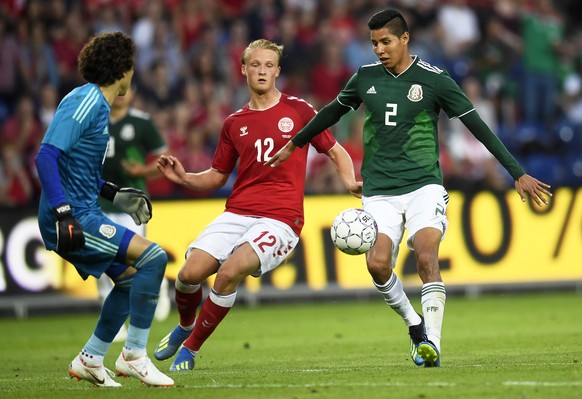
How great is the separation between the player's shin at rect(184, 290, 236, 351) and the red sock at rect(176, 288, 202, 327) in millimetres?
325

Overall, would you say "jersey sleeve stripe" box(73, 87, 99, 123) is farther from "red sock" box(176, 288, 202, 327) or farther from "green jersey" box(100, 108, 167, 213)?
"green jersey" box(100, 108, 167, 213)

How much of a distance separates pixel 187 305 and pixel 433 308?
208cm

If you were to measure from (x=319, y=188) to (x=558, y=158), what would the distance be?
462 centimetres

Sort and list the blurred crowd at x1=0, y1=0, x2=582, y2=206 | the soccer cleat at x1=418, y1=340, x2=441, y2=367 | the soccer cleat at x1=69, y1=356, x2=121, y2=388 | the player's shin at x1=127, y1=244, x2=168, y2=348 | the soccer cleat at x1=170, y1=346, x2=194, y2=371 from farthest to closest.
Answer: the blurred crowd at x1=0, y1=0, x2=582, y2=206
the soccer cleat at x1=170, y1=346, x2=194, y2=371
the soccer cleat at x1=418, y1=340, x2=441, y2=367
the soccer cleat at x1=69, y1=356, x2=121, y2=388
the player's shin at x1=127, y1=244, x2=168, y2=348

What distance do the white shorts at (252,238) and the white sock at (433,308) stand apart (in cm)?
122

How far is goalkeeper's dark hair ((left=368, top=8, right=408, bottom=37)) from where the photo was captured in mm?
9188

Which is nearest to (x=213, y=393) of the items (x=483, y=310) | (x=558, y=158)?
(x=483, y=310)

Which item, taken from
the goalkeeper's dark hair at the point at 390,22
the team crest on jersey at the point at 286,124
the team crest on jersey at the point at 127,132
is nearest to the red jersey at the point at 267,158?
the team crest on jersey at the point at 286,124

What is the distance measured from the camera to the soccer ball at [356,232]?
357 inches

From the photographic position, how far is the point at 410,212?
926cm

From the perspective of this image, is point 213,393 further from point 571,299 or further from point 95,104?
point 571,299

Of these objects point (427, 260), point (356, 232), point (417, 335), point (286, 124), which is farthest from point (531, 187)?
point (286, 124)

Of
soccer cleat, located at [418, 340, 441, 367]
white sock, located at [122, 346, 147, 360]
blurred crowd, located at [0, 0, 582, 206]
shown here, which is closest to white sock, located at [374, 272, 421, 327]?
soccer cleat, located at [418, 340, 441, 367]

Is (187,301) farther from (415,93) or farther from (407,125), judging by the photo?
(415,93)
